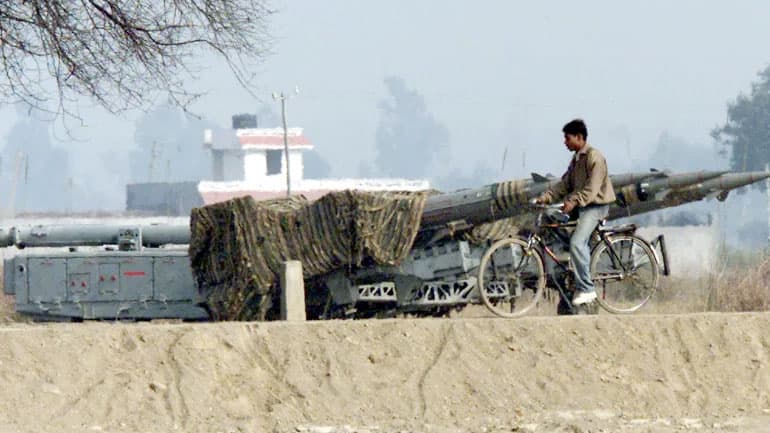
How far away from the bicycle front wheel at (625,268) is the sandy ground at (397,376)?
1814 mm

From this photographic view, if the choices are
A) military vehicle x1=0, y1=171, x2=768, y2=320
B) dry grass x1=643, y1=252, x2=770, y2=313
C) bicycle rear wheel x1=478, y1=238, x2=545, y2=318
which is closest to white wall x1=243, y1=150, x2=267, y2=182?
military vehicle x1=0, y1=171, x2=768, y2=320

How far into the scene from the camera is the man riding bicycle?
60.7ft

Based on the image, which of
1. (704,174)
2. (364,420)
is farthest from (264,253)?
(364,420)

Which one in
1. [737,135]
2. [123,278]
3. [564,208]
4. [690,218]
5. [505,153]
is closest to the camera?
[564,208]

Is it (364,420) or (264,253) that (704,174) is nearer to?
(264,253)

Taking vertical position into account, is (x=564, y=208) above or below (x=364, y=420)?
above

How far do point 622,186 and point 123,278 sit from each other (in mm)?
9632

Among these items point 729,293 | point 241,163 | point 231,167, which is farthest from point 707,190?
point 231,167

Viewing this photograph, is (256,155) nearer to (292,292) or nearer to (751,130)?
(751,130)

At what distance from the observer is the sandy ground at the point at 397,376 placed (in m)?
16.4

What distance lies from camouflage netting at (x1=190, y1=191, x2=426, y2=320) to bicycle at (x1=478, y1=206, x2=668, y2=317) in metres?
4.04

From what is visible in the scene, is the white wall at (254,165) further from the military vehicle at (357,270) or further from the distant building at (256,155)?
the military vehicle at (357,270)

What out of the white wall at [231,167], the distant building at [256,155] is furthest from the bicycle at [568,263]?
the white wall at [231,167]

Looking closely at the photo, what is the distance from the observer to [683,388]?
17344 mm
